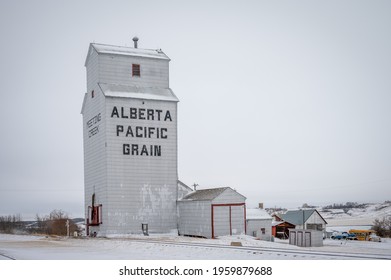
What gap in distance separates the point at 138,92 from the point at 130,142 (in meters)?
4.60

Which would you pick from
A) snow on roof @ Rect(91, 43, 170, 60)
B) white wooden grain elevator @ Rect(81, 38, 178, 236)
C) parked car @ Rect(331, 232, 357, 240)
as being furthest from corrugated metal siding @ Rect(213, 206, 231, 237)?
parked car @ Rect(331, 232, 357, 240)

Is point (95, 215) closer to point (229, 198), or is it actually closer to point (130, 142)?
point (130, 142)

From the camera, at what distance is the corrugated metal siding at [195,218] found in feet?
142

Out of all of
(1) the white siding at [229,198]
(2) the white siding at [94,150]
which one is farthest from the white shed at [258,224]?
(2) the white siding at [94,150]

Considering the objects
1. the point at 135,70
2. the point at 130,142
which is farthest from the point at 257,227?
the point at 135,70

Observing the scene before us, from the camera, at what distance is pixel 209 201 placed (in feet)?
141

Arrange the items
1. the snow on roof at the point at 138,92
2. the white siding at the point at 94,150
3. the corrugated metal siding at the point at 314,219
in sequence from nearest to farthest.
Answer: the white siding at the point at 94,150
the snow on roof at the point at 138,92
the corrugated metal siding at the point at 314,219

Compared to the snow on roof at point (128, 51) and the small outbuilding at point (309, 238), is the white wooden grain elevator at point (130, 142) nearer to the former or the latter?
the snow on roof at point (128, 51)

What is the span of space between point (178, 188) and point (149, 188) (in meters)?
3.14

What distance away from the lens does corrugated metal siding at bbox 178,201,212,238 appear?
43.2 metres

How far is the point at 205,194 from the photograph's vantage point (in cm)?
4525

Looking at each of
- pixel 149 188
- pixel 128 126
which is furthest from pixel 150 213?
pixel 128 126

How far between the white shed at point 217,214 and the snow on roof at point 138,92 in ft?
31.2
